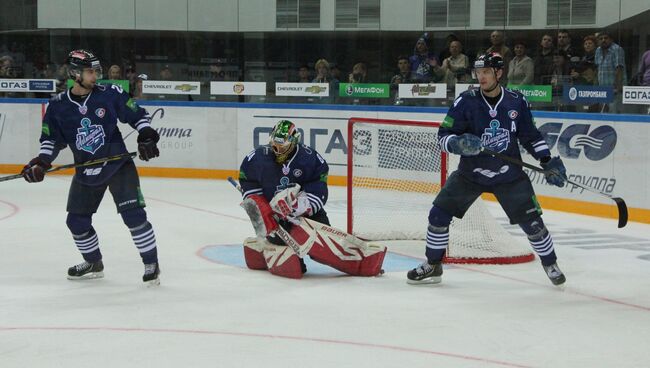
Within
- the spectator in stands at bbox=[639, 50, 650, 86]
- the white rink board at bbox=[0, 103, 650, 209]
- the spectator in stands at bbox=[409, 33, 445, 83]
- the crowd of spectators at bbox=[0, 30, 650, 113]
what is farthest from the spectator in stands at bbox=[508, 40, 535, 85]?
the spectator in stands at bbox=[639, 50, 650, 86]

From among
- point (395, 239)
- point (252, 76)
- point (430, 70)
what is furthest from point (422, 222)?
point (252, 76)

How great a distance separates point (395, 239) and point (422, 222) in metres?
0.23

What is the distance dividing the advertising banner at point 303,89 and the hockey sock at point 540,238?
6620 mm

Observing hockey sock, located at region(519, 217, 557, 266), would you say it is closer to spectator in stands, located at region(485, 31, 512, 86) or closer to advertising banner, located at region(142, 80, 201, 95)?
spectator in stands, located at region(485, 31, 512, 86)

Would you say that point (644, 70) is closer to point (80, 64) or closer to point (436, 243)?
point (436, 243)

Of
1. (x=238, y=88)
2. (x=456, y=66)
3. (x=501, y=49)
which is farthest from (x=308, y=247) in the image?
(x=238, y=88)

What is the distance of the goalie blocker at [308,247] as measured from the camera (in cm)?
604

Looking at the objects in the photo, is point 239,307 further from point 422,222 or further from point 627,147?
point 627,147

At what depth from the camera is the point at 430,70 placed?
1166cm

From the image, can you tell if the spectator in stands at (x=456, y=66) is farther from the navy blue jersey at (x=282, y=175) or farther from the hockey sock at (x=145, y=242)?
the hockey sock at (x=145, y=242)

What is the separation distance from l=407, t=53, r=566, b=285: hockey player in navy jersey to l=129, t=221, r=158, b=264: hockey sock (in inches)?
63.9

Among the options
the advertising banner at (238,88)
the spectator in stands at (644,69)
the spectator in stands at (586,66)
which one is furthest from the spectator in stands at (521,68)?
the advertising banner at (238,88)

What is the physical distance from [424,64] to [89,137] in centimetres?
648

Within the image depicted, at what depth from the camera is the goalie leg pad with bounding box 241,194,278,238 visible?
6.05 m
